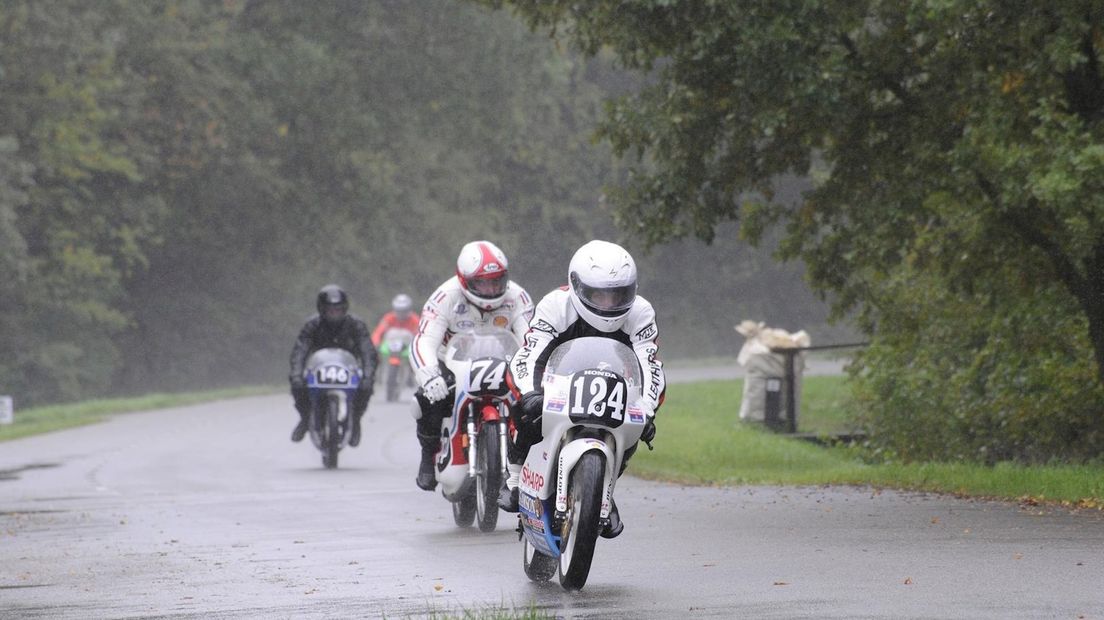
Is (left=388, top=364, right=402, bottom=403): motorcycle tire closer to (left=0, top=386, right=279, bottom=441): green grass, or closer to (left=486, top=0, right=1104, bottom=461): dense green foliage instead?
(left=0, top=386, right=279, bottom=441): green grass

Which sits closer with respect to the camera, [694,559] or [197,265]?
[694,559]

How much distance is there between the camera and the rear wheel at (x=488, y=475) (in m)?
13.1

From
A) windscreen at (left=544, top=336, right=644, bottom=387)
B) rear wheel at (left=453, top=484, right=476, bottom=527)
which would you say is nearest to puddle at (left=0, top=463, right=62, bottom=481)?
rear wheel at (left=453, top=484, right=476, bottom=527)

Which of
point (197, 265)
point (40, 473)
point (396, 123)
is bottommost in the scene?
point (40, 473)

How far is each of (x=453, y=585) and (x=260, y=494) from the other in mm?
Answer: 8002

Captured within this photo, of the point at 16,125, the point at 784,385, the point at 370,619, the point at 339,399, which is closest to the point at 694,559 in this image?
the point at 370,619

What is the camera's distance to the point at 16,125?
4581cm

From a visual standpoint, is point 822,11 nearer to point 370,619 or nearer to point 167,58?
point 370,619

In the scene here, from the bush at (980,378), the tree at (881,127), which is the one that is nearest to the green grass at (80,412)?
the bush at (980,378)

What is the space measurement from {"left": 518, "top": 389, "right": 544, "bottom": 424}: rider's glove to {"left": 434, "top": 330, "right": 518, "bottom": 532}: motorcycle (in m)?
3.07

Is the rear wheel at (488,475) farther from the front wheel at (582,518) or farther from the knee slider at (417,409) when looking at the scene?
the front wheel at (582,518)

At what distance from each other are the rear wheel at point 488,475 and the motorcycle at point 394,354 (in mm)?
22601

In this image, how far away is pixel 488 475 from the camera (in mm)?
13094

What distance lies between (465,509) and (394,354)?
74.5 ft
